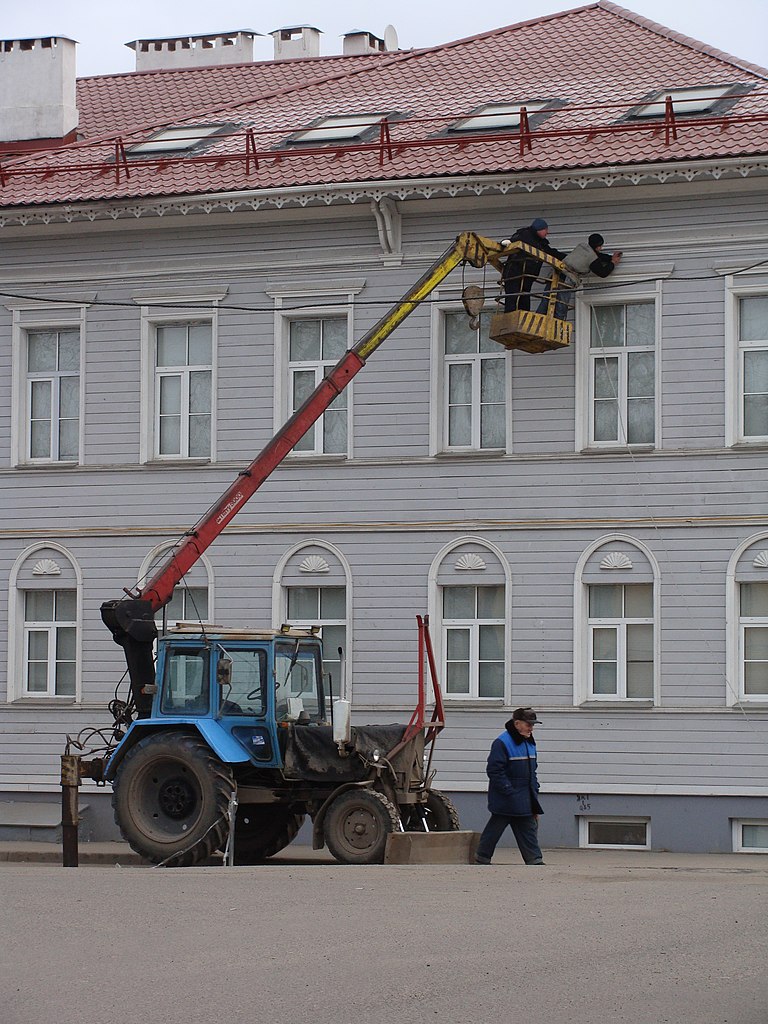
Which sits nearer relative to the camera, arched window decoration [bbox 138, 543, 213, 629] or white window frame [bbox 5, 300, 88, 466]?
arched window decoration [bbox 138, 543, 213, 629]

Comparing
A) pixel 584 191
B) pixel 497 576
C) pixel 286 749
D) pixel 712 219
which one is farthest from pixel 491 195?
pixel 286 749

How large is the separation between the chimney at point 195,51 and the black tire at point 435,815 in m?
16.7

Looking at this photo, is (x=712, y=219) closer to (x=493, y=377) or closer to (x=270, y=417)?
(x=493, y=377)

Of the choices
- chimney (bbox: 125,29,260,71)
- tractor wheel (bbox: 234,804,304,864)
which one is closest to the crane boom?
tractor wheel (bbox: 234,804,304,864)

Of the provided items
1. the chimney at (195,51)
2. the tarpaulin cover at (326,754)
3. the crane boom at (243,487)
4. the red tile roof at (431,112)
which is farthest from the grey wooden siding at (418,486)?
the chimney at (195,51)

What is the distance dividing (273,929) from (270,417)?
11.4 m

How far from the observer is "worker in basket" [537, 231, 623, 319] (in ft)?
70.0

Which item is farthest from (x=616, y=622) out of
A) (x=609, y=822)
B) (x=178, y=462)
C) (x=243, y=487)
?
(x=178, y=462)

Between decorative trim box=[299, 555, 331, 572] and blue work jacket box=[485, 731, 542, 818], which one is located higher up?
decorative trim box=[299, 555, 331, 572]

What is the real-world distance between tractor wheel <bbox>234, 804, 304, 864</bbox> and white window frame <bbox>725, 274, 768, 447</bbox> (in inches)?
265

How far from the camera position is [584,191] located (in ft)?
71.1

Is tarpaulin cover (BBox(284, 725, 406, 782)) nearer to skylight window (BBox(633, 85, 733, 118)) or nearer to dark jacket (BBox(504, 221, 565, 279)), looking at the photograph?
dark jacket (BBox(504, 221, 565, 279))

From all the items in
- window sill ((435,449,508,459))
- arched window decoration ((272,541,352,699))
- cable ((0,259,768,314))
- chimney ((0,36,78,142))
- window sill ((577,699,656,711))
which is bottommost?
window sill ((577,699,656,711))

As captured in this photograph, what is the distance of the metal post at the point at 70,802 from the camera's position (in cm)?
1827
